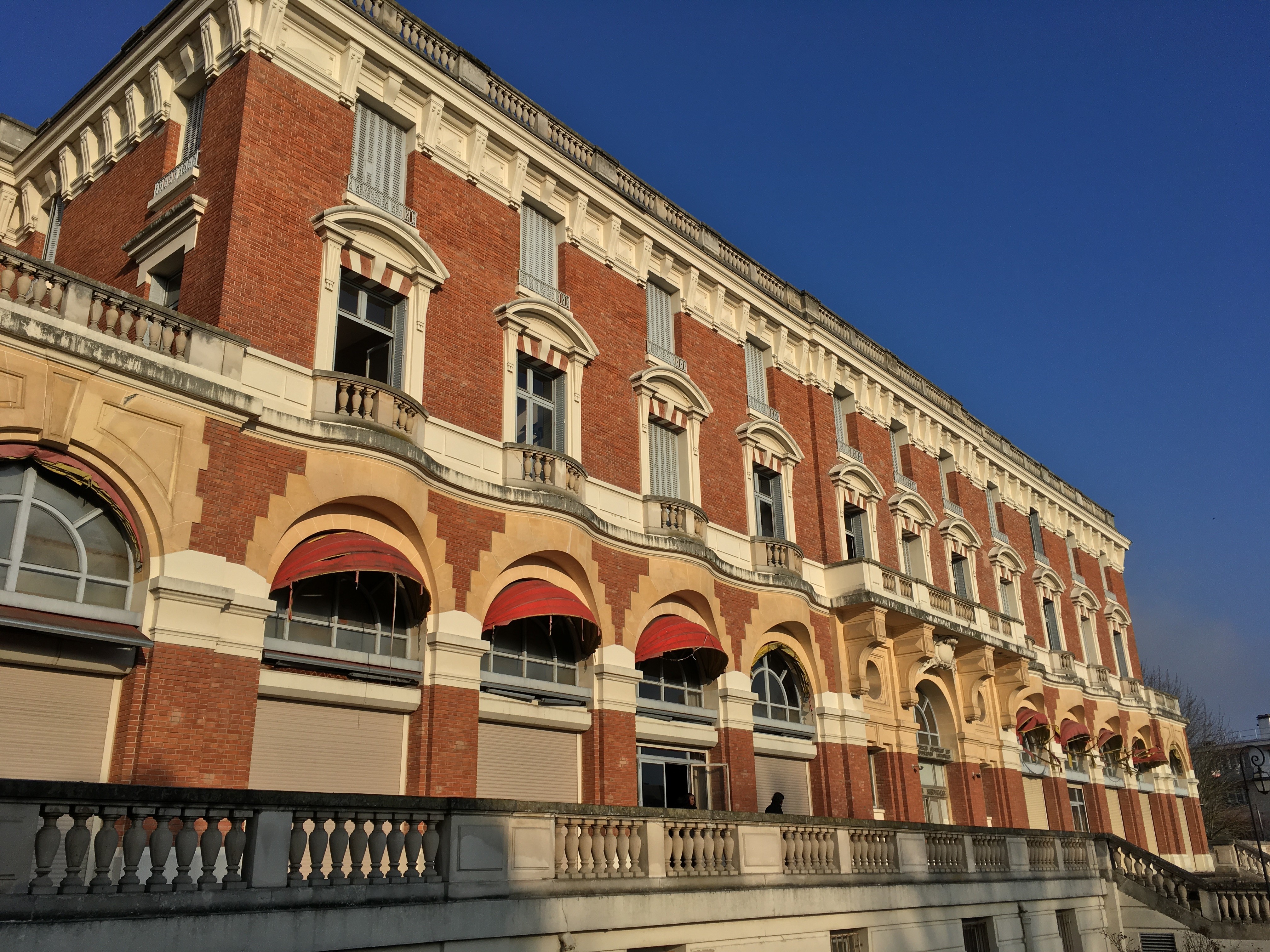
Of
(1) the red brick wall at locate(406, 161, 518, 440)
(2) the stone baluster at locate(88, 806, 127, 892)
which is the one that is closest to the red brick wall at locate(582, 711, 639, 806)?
(1) the red brick wall at locate(406, 161, 518, 440)

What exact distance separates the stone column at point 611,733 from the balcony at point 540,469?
307 centimetres

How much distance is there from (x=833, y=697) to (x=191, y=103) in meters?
18.2

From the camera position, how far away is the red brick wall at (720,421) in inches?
915

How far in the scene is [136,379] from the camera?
12992 millimetres

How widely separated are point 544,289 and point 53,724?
38.8 ft

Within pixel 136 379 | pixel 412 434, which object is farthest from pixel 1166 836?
pixel 136 379

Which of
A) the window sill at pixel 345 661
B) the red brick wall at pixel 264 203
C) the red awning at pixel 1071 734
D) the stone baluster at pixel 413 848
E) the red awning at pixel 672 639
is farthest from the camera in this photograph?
the red awning at pixel 1071 734

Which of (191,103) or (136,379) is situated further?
(191,103)

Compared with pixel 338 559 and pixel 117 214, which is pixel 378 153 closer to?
pixel 117 214

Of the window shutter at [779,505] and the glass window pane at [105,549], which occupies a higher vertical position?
the window shutter at [779,505]

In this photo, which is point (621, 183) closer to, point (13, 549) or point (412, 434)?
point (412, 434)

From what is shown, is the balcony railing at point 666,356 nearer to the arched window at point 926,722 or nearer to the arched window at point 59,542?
the arched window at point 926,722

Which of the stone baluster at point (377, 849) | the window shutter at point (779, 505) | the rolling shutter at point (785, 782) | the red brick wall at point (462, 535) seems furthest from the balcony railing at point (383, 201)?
the rolling shutter at point (785, 782)

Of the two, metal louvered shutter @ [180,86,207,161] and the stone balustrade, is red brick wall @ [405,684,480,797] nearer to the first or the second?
the stone balustrade
